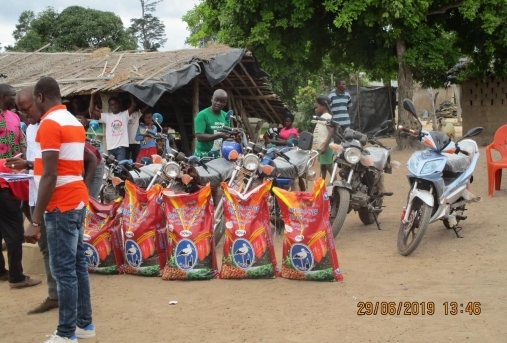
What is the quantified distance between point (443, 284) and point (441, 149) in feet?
5.73

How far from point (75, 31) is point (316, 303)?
27.9m

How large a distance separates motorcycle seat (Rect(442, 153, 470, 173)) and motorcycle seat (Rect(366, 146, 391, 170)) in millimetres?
869

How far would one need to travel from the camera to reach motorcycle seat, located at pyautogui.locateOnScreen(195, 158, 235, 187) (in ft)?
23.0

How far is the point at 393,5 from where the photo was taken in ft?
48.5

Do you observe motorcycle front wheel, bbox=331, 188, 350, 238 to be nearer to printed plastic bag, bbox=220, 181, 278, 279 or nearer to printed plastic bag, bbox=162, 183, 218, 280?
printed plastic bag, bbox=220, 181, 278, 279

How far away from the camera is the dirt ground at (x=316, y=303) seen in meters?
4.49

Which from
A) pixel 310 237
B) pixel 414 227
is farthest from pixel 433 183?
pixel 310 237

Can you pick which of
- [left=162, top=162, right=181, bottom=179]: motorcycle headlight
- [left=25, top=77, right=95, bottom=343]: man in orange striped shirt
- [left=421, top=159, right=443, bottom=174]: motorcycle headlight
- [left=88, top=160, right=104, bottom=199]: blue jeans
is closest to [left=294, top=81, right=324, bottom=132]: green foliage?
[left=421, top=159, right=443, bottom=174]: motorcycle headlight

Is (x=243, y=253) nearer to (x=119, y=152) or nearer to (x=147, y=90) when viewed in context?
(x=119, y=152)

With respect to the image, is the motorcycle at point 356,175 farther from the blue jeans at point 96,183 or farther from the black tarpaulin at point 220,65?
the black tarpaulin at point 220,65

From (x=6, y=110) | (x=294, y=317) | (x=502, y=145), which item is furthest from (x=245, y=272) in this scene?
(x=502, y=145)

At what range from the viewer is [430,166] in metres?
6.60

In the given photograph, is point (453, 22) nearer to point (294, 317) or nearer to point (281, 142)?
point (281, 142)
